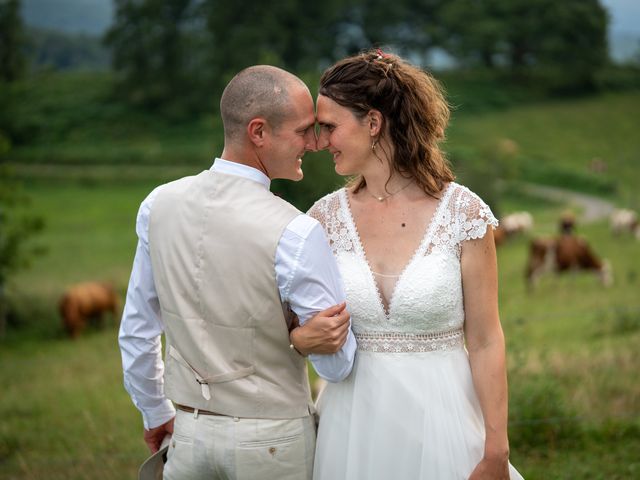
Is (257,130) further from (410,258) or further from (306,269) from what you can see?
(410,258)

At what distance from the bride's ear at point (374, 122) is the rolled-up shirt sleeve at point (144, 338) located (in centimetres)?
88

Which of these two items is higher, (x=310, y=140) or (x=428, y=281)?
(x=310, y=140)

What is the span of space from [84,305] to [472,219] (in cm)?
1642

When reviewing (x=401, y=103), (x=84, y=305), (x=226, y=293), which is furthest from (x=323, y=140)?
(x=84, y=305)

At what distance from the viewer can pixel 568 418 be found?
5336mm

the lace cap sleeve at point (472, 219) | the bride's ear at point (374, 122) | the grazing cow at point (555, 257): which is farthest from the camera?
the grazing cow at point (555, 257)

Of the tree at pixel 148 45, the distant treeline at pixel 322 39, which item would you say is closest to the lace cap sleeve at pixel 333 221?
the distant treeline at pixel 322 39

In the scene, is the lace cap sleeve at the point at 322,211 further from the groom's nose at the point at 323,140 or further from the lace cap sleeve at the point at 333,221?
the groom's nose at the point at 323,140

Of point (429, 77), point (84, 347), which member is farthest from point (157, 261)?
point (84, 347)

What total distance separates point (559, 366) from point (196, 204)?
16.7 feet

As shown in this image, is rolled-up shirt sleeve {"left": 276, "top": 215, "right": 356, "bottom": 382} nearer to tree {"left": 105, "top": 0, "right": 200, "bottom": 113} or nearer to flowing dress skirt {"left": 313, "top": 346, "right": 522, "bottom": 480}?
flowing dress skirt {"left": 313, "top": 346, "right": 522, "bottom": 480}

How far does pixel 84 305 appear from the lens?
718 inches

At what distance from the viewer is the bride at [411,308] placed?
3014mm

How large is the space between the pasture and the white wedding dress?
1.98 meters
